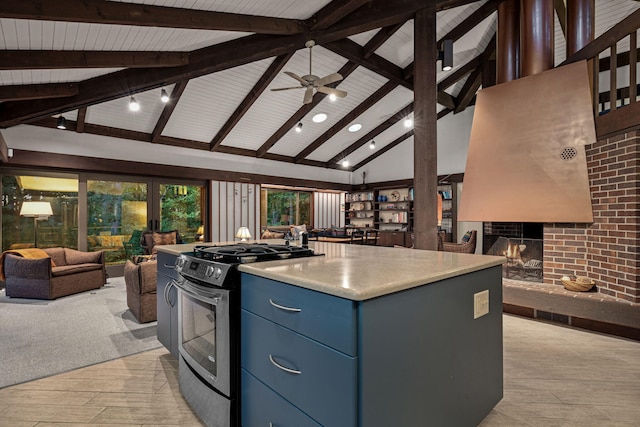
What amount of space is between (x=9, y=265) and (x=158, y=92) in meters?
3.42

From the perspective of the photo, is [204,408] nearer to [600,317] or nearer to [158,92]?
[600,317]

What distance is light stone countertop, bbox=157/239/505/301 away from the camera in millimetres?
1161

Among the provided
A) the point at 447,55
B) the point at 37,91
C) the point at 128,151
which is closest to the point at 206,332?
the point at 447,55

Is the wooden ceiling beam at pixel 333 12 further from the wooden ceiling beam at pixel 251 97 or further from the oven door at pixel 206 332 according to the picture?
the oven door at pixel 206 332

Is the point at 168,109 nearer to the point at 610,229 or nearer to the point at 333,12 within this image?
the point at 333,12

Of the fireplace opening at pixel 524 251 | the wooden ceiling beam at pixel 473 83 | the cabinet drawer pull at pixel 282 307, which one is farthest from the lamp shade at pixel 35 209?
the wooden ceiling beam at pixel 473 83

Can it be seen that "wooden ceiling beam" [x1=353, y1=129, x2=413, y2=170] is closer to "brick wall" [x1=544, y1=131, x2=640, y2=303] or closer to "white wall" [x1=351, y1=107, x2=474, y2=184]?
"white wall" [x1=351, y1=107, x2=474, y2=184]

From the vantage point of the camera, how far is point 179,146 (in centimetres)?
720

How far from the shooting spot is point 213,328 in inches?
67.9

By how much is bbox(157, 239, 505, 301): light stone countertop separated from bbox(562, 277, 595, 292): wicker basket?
2.27 meters

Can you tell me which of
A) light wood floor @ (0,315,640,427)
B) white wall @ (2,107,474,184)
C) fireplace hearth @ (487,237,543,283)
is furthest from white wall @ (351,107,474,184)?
light wood floor @ (0,315,640,427)

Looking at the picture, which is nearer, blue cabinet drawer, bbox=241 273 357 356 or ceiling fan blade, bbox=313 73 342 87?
blue cabinet drawer, bbox=241 273 357 356

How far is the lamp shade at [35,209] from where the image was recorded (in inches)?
208

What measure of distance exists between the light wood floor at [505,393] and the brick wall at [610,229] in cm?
64
